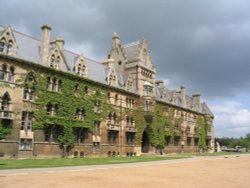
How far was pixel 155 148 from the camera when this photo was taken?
6297cm

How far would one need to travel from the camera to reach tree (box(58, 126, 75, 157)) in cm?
4194

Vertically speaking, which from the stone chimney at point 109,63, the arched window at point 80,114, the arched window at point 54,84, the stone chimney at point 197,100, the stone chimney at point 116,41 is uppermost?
the stone chimney at point 116,41

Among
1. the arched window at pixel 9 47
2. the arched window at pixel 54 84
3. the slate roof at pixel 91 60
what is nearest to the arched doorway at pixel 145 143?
the slate roof at pixel 91 60

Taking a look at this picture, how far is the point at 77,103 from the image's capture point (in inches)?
1773

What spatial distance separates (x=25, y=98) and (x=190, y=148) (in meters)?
54.6

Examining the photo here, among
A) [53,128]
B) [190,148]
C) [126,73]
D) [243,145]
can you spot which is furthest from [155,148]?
[243,145]

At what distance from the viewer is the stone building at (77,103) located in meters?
37.1

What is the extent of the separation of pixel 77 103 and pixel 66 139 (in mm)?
5800

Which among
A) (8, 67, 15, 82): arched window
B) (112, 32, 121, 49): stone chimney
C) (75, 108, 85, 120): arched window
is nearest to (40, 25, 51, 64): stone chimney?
(8, 67, 15, 82): arched window

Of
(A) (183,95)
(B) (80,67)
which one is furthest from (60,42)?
(A) (183,95)

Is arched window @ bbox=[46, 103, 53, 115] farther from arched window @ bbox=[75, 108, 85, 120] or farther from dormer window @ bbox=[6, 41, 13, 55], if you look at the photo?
dormer window @ bbox=[6, 41, 13, 55]

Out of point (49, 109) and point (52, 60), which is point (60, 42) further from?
point (49, 109)

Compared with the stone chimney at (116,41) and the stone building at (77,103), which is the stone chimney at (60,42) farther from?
the stone chimney at (116,41)

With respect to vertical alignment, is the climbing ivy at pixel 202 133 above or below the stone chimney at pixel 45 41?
below
